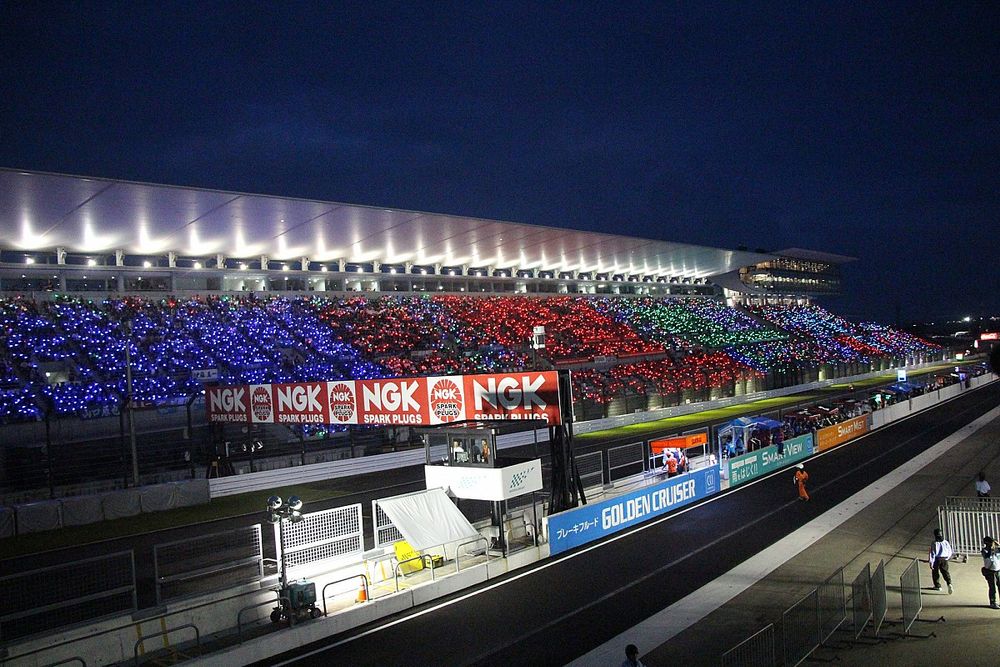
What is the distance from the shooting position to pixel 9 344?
98.1ft

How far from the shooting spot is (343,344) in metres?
39.7

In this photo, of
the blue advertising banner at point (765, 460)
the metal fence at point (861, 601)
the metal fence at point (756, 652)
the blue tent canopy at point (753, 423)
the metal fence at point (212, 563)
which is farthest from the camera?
the blue tent canopy at point (753, 423)

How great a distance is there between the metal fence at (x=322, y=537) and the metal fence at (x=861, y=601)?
26.2 feet

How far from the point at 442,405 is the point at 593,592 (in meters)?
6.18

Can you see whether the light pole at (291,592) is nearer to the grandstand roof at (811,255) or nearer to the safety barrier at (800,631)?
the safety barrier at (800,631)

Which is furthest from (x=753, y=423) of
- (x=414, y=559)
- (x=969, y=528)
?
(x=414, y=559)

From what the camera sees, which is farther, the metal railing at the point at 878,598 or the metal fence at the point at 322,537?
the metal fence at the point at 322,537

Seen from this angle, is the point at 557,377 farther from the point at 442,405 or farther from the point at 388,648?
the point at 388,648

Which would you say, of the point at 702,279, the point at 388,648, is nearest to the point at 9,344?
the point at 388,648

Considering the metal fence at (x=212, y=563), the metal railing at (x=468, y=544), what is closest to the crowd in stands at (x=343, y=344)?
the metal railing at (x=468, y=544)

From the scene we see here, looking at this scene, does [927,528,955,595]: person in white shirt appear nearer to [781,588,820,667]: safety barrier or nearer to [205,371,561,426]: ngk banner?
[781,588,820,667]: safety barrier

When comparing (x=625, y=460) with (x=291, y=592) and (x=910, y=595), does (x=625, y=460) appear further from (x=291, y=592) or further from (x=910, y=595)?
(x=291, y=592)

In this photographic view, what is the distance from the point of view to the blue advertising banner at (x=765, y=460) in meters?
22.9

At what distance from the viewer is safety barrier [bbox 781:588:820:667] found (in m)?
8.24
